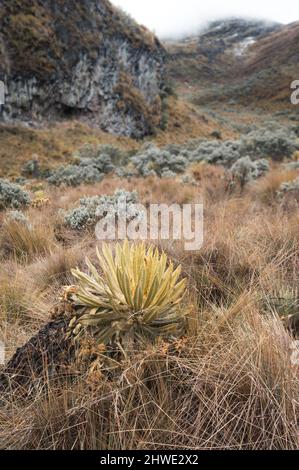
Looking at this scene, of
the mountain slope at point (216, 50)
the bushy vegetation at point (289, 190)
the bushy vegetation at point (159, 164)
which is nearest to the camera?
the bushy vegetation at point (289, 190)

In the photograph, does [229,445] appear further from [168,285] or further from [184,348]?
[168,285]

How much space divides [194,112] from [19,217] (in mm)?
32606

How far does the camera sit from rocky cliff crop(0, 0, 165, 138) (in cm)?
2031

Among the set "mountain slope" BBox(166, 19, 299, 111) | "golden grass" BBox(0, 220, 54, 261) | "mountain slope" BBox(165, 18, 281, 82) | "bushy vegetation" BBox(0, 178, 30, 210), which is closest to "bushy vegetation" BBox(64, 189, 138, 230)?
"golden grass" BBox(0, 220, 54, 261)

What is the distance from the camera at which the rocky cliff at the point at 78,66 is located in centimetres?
2031

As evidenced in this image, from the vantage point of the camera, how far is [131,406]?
147 cm

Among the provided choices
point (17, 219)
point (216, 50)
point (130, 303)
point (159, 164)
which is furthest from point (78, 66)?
point (216, 50)

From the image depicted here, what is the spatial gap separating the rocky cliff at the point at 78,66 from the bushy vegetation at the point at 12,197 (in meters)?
15.2

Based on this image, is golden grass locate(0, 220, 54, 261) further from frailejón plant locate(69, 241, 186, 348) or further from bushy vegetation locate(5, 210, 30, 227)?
frailejón plant locate(69, 241, 186, 348)

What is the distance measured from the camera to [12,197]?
6.30m

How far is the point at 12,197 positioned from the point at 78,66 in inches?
778

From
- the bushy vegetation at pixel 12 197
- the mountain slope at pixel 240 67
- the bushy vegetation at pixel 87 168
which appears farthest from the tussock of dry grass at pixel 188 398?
the mountain slope at pixel 240 67

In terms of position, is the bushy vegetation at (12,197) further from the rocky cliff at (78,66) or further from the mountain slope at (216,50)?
the mountain slope at (216,50)

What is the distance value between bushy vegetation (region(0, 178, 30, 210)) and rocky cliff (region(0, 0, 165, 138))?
600 inches
